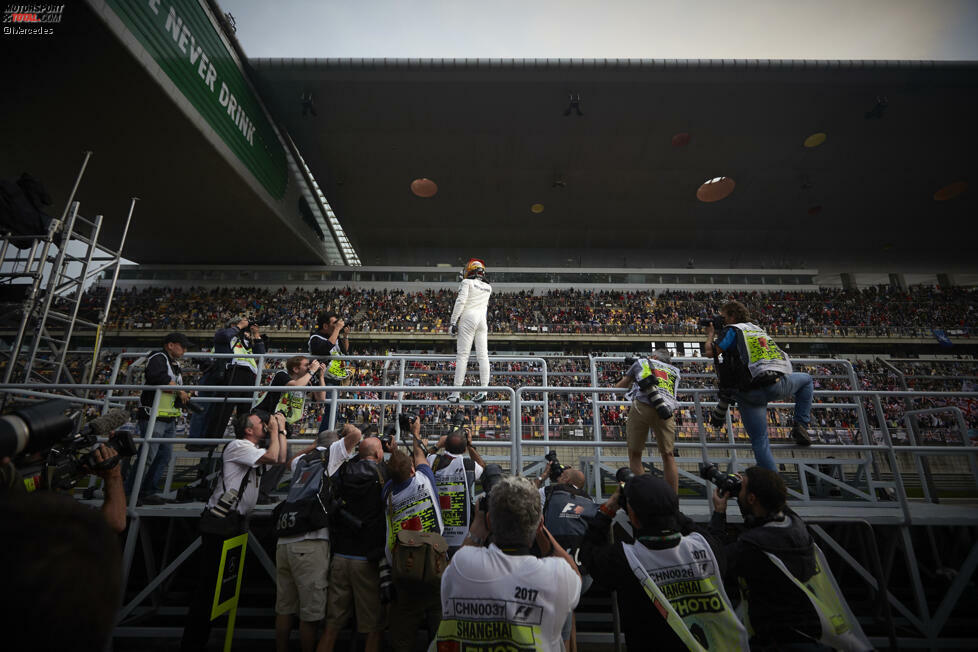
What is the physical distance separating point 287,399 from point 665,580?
419 cm

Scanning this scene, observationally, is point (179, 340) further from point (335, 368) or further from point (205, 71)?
point (205, 71)

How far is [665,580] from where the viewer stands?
2182mm

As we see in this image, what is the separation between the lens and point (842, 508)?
4.12 meters

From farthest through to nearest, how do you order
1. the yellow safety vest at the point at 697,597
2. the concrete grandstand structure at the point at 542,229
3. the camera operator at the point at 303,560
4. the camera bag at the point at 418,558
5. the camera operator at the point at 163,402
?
the concrete grandstand structure at the point at 542,229, the camera operator at the point at 163,402, the camera operator at the point at 303,560, the camera bag at the point at 418,558, the yellow safety vest at the point at 697,597

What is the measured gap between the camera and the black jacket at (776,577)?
7.41ft

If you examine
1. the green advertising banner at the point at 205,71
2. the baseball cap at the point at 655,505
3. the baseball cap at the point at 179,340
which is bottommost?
the baseball cap at the point at 655,505

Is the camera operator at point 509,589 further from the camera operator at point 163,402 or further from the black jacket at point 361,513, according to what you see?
the camera operator at point 163,402

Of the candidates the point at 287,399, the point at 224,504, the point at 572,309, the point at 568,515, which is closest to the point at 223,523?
the point at 224,504

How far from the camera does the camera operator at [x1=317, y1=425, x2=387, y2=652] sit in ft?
10.2

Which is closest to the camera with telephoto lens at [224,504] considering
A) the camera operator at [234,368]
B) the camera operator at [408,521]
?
the camera operator at [408,521]

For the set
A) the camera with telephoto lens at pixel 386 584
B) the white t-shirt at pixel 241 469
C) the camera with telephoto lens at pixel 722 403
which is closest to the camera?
the camera with telephoto lens at pixel 386 584

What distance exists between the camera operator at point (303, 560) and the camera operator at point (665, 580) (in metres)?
2.12

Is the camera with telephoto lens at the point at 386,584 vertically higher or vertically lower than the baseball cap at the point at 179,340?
lower

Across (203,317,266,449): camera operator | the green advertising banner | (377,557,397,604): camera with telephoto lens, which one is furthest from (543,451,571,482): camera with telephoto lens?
the green advertising banner
